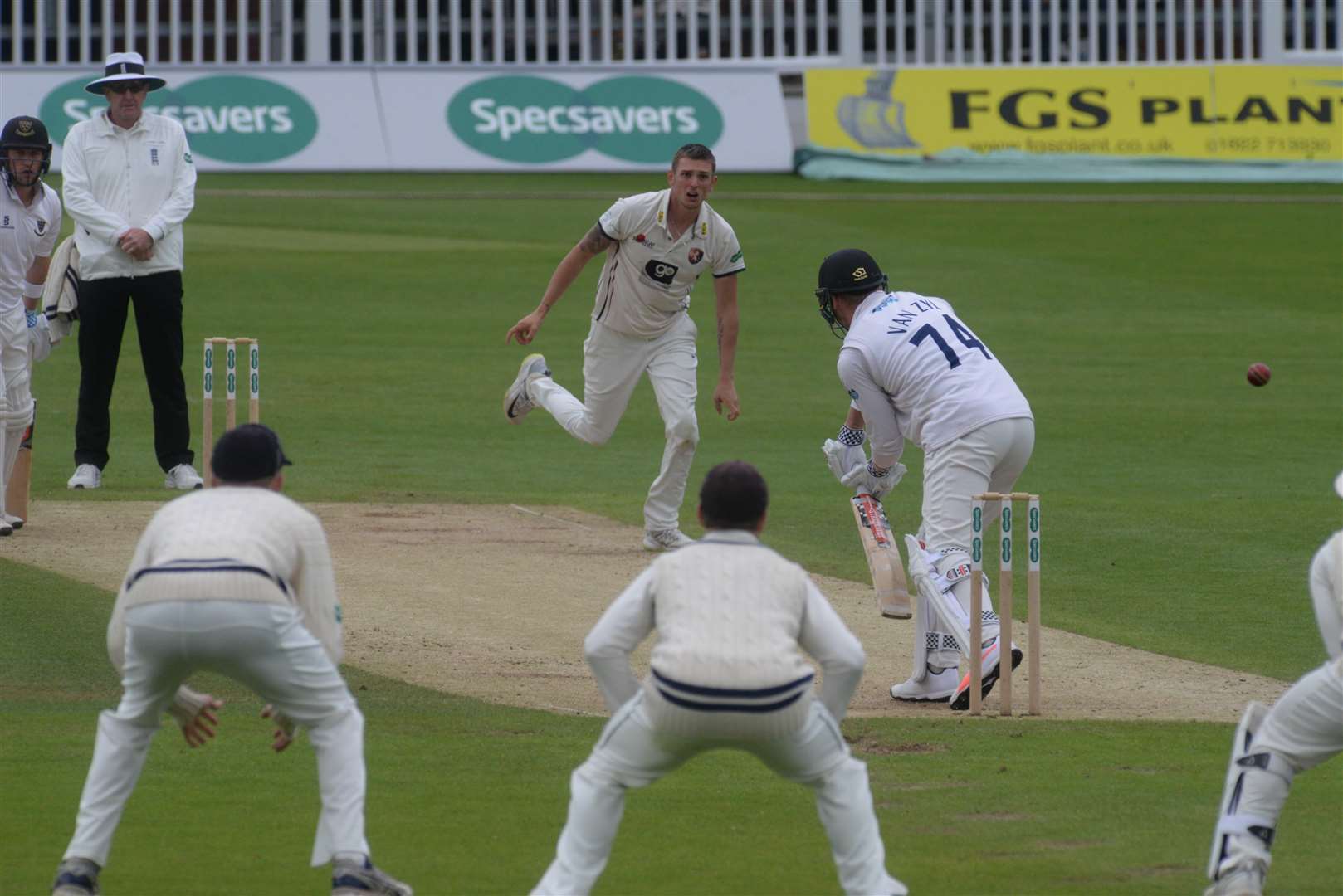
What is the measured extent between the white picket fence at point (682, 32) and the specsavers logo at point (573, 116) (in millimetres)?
8871

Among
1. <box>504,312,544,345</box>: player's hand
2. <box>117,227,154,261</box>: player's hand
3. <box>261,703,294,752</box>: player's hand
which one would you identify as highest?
<box>261,703,294,752</box>: player's hand

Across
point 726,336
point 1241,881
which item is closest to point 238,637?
point 1241,881

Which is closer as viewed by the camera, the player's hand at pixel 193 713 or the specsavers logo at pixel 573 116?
the player's hand at pixel 193 713

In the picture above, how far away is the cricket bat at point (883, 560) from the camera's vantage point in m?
8.96

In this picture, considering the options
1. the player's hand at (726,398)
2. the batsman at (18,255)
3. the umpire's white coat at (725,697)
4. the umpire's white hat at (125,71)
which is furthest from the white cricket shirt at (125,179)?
→ the umpire's white coat at (725,697)

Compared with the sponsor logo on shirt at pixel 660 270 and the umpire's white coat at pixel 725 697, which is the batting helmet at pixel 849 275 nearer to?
the sponsor logo on shirt at pixel 660 270

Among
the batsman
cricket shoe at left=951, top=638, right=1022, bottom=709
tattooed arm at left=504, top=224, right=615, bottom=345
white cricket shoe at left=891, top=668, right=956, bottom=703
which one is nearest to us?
cricket shoe at left=951, top=638, right=1022, bottom=709

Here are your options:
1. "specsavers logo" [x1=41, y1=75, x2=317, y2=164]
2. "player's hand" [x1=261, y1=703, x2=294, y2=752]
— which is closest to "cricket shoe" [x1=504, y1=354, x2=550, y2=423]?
A: "player's hand" [x1=261, y1=703, x2=294, y2=752]

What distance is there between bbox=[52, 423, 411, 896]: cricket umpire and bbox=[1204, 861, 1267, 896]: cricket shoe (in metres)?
2.30

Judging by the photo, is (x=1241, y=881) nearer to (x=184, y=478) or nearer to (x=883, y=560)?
(x=883, y=560)

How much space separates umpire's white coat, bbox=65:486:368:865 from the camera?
570cm

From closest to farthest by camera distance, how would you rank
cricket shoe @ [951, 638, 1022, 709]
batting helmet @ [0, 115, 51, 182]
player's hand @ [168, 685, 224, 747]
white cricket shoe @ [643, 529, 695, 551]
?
player's hand @ [168, 685, 224, 747]
cricket shoe @ [951, 638, 1022, 709]
batting helmet @ [0, 115, 51, 182]
white cricket shoe @ [643, 529, 695, 551]

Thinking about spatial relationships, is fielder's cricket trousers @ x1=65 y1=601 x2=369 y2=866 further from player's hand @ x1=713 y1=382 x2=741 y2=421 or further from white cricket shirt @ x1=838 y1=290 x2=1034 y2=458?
player's hand @ x1=713 y1=382 x2=741 y2=421

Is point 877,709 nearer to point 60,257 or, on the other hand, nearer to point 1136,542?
point 1136,542
